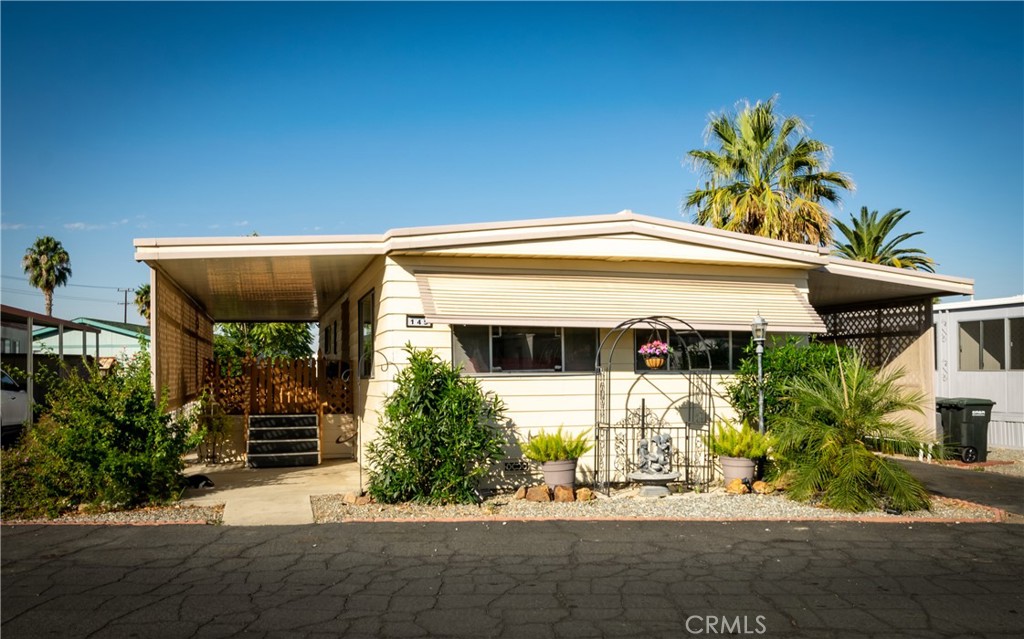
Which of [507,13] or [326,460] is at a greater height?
[507,13]

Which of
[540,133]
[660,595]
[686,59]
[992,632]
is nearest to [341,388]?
[540,133]

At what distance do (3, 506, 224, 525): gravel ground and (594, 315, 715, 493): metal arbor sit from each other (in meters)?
4.49

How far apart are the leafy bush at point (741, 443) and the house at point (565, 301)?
42cm

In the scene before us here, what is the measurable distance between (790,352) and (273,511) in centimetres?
650

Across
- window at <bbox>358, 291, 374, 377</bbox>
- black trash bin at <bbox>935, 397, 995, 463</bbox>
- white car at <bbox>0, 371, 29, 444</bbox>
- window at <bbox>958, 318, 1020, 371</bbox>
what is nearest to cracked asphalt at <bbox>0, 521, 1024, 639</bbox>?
window at <bbox>358, 291, 374, 377</bbox>

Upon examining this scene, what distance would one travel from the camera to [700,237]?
10.7 m

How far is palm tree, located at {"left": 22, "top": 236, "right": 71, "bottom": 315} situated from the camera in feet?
147

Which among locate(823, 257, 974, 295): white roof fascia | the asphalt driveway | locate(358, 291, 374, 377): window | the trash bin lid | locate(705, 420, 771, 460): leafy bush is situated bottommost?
the asphalt driveway

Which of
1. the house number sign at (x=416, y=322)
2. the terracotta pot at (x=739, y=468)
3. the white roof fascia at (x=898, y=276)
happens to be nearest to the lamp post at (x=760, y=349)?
the terracotta pot at (x=739, y=468)

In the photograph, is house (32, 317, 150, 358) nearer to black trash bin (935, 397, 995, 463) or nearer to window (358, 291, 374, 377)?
window (358, 291, 374, 377)

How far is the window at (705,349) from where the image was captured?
35.4 ft

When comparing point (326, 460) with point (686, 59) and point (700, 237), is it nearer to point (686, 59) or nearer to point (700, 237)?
point (700, 237)

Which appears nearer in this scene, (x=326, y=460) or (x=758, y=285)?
(x=758, y=285)

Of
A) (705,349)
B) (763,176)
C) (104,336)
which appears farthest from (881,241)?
(104,336)
